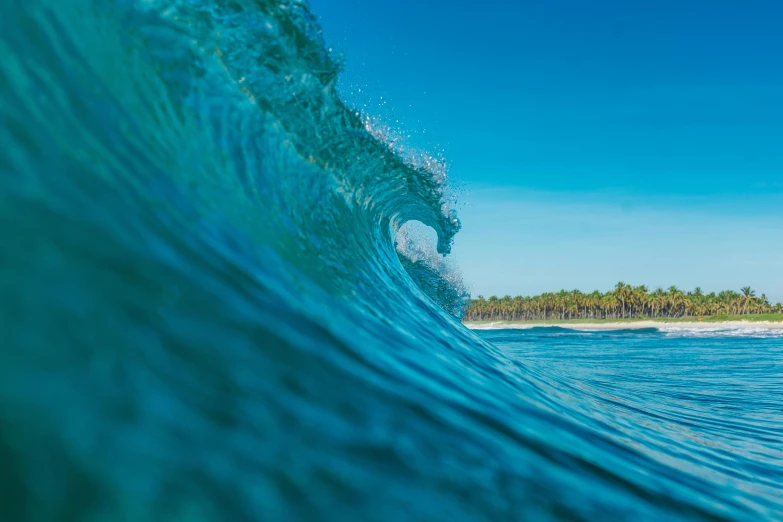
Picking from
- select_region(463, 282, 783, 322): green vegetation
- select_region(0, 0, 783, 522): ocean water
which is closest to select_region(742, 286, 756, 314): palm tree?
select_region(463, 282, 783, 322): green vegetation

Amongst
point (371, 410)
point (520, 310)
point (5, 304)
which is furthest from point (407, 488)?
point (520, 310)

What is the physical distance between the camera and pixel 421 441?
1668 mm

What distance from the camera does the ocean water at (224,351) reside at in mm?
1146

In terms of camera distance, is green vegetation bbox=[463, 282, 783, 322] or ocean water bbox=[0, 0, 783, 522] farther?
green vegetation bbox=[463, 282, 783, 322]

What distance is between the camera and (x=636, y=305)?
103 meters

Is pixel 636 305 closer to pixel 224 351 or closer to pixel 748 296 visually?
pixel 748 296

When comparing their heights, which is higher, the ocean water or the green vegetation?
the green vegetation

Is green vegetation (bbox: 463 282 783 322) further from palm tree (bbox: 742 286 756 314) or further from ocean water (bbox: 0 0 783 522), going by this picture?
ocean water (bbox: 0 0 783 522)

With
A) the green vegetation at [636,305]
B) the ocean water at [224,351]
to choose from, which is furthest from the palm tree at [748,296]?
the ocean water at [224,351]

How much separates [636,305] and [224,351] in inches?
4386

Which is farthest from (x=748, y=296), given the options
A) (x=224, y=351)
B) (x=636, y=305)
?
(x=224, y=351)

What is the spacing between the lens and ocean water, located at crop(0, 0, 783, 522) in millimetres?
1146

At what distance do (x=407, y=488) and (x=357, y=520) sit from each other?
0.67 ft

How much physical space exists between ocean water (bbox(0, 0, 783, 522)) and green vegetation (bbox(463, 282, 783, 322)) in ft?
317
